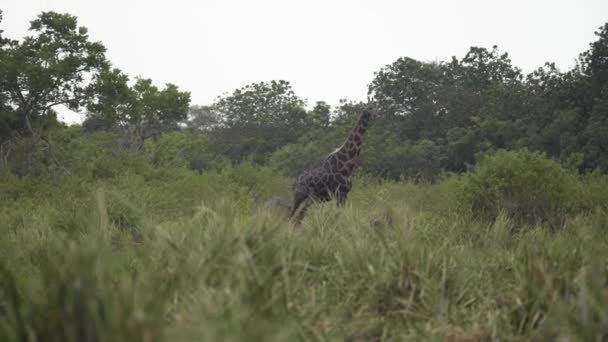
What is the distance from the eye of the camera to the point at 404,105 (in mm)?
29125

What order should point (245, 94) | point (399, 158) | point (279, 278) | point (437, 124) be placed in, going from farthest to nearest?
point (245, 94) < point (437, 124) < point (399, 158) < point (279, 278)

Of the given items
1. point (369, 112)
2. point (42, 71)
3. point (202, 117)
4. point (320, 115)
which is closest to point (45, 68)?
point (42, 71)

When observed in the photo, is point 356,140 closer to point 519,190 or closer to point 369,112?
point 369,112

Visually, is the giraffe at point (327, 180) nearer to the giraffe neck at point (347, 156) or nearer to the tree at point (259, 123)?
the giraffe neck at point (347, 156)

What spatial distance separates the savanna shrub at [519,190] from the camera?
31.1 ft

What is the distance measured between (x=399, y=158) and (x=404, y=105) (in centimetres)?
473

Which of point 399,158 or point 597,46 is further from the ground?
point 597,46

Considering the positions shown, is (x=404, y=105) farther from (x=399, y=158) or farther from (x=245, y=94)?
(x=245, y=94)

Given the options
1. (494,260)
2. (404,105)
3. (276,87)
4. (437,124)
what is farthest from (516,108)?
(494,260)

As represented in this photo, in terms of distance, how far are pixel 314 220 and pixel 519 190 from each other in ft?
17.3

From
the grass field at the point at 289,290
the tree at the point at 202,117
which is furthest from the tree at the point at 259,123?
the grass field at the point at 289,290

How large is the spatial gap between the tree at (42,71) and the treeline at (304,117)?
0.03 metres

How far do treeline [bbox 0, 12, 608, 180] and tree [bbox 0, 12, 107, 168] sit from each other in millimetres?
34

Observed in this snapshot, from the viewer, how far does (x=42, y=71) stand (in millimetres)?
17609
